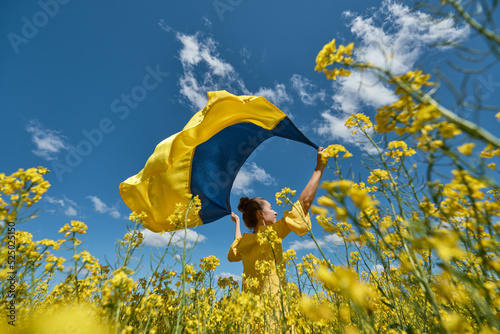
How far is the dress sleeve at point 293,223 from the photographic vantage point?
2604 mm

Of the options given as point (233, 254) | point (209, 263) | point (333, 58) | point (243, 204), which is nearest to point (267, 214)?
point (243, 204)

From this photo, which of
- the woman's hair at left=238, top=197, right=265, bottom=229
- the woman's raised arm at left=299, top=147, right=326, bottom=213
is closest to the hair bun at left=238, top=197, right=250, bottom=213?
the woman's hair at left=238, top=197, right=265, bottom=229

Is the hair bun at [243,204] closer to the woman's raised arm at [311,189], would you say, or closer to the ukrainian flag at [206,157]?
the ukrainian flag at [206,157]

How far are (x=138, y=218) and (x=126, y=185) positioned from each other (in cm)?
189

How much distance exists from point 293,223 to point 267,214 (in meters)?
1.02

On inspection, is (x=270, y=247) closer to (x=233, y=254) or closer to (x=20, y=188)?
(x=233, y=254)

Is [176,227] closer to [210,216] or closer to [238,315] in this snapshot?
[238,315]

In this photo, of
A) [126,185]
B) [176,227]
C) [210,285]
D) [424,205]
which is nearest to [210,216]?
[126,185]

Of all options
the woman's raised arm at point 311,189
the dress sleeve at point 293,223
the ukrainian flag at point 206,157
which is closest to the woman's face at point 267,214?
the dress sleeve at point 293,223

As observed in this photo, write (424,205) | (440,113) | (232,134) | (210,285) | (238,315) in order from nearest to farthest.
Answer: (440,113), (424,205), (238,315), (210,285), (232,134)

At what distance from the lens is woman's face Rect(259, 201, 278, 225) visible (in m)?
3.60

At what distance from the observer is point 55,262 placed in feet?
5.77

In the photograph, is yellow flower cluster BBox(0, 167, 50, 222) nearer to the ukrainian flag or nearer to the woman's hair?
the ukrainian flag

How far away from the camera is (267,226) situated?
258cm
